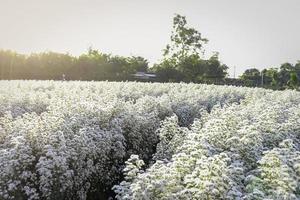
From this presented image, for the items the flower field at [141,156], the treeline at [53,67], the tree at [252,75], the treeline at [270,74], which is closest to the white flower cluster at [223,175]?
the flower field at [141,156]

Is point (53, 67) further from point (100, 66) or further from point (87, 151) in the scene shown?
point (87, 151)

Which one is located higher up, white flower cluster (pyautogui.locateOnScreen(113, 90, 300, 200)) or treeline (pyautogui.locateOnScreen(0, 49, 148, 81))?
treeline (pyautogui.locateOnScreen(0, 49, 148, 81))

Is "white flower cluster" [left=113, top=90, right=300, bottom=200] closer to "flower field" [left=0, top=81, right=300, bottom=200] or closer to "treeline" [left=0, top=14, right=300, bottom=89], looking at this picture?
"flower field" [left=0, top=81, right=300, bottom=200]

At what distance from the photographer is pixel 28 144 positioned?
966 cm

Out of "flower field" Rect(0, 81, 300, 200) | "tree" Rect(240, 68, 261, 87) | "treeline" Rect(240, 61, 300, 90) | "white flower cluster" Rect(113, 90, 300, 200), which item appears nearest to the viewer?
"white flower cluster" Rect(113, 90, 300, 200)

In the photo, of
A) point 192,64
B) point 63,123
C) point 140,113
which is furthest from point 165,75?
point 63,123

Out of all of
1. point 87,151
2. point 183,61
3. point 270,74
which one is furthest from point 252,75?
point 87,151

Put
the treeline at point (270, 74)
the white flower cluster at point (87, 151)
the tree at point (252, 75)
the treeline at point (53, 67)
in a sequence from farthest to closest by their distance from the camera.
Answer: the tree at point (252, 75), the treeline at point (270, 74), the treeline at point (53, 67), the white flower cluster at point (87, 151)

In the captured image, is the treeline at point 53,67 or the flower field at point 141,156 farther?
the treeline at point 53,67

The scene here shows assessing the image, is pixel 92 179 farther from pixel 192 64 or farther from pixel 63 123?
pixel 192 64

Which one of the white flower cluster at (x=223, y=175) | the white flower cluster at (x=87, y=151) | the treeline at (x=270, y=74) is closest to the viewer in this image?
the white flower cluster at (x=223, y=175)

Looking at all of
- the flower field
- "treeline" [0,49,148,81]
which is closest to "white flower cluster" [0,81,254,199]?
the flower field

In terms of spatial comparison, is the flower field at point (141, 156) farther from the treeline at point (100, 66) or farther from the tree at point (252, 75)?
the tree at point (252, 75)

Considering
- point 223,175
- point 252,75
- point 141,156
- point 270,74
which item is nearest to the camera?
point 223,175
